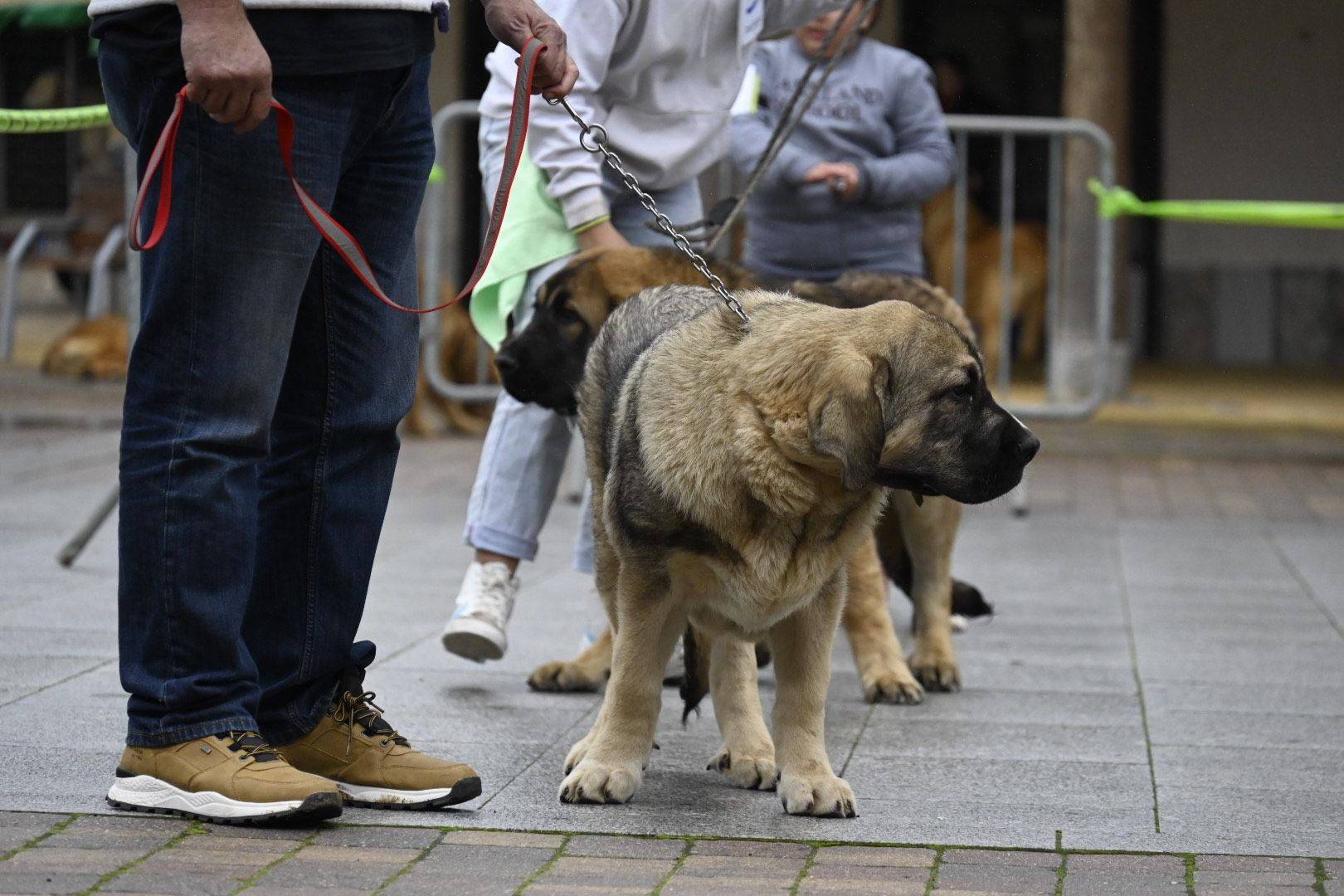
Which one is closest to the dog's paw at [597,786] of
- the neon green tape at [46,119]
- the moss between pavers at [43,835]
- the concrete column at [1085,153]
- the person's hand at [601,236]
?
the moss between pavers at [43,835]

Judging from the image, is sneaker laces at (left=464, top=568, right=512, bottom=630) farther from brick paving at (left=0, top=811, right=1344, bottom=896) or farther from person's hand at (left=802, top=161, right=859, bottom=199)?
person's hand at (left=802, top=161, right=859, bottom=199)

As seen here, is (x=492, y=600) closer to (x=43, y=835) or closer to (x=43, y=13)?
(x=43, y=835)

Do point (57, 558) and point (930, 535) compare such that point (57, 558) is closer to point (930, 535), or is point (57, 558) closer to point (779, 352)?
point (930, 535)

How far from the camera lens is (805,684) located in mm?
3373

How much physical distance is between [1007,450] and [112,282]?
461 inches

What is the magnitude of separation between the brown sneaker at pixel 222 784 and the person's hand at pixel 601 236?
5.68 ft

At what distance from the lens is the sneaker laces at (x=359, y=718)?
3.35 m

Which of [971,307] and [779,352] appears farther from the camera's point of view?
[971,307]

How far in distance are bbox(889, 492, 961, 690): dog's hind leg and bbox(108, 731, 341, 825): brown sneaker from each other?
200 cm

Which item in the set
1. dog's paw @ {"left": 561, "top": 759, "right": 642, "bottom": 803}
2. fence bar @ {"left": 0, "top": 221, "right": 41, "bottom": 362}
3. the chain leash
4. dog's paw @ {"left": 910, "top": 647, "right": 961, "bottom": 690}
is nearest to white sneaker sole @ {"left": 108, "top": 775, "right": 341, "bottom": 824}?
dog's paw @ {"left": 561, "top": 759, "right": 642, "bottom": 803}

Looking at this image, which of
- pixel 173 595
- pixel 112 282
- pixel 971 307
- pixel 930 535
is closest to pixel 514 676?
pixel 930 535

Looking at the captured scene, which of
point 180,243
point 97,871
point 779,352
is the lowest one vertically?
point 97,871

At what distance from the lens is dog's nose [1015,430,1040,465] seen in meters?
3.25

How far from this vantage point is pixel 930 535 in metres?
4.68
